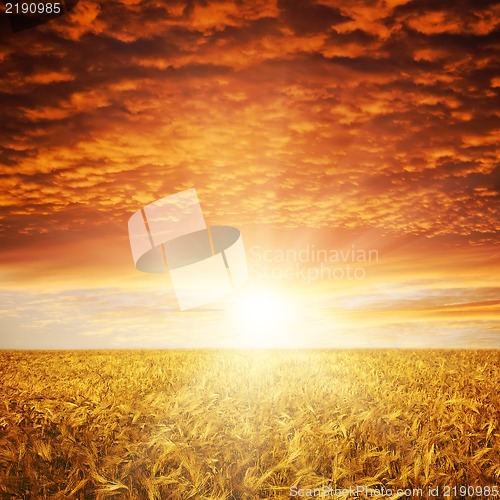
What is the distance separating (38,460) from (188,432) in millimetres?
1395

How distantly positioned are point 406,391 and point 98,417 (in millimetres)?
4932

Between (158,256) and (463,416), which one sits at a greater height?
(158,256)

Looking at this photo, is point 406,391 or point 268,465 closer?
point 268,465

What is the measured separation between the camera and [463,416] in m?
5.34

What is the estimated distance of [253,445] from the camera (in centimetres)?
424

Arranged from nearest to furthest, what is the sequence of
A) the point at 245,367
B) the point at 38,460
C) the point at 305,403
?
the point at 38,460
the point at 305,403
the point at 245,367

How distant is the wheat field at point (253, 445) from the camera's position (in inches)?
137

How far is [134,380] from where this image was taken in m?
8.88

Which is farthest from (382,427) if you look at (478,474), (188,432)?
(188,432)

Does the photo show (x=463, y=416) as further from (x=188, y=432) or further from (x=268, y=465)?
(x=188, y=432)

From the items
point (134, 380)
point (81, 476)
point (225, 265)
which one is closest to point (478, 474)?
point (81, 476)

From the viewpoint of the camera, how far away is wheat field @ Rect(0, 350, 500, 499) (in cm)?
348

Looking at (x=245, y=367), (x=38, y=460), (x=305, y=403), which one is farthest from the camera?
(x=245, y=367)

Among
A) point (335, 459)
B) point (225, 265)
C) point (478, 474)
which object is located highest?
point (225, 265)
